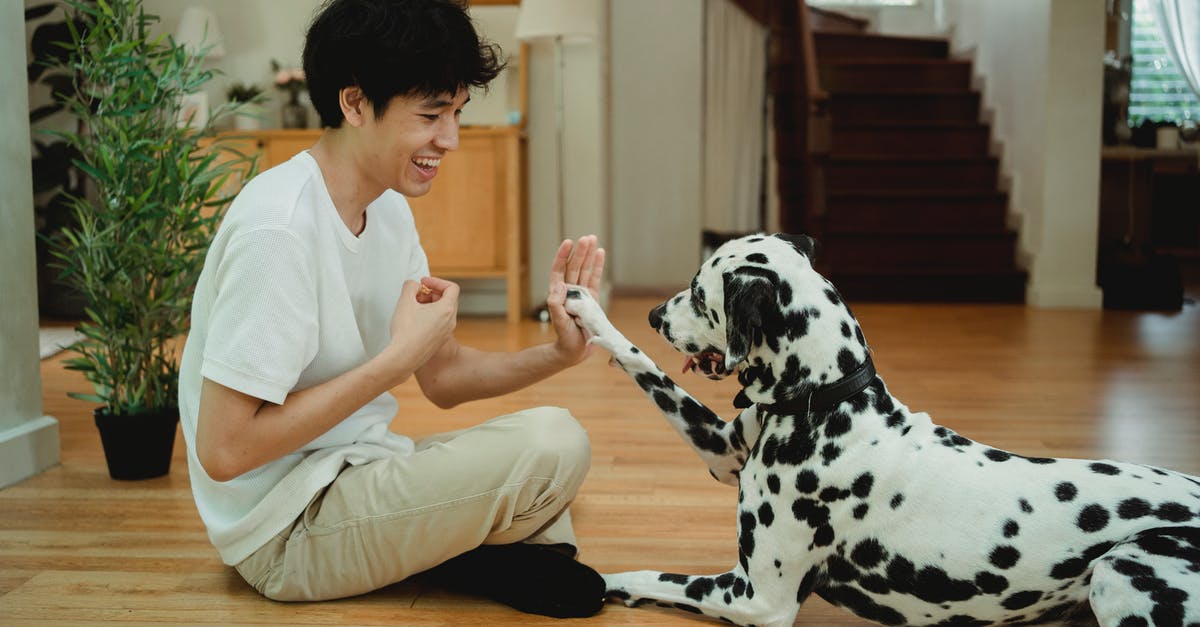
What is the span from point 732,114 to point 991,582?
6.70 metres

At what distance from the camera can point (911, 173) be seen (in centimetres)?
760

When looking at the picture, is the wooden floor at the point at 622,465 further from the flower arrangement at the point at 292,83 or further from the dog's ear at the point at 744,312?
the flower arrangement at the point at 292,83

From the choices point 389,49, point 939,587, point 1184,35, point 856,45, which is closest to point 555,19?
point 856,45

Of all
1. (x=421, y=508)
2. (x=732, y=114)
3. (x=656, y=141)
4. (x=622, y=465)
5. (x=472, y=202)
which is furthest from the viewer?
(x=732, y=114)

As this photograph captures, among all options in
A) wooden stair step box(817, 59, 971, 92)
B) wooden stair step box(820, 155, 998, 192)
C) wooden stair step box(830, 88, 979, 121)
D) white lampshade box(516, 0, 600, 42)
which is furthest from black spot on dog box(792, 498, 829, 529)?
wooden stair step box(817, 59, 971, 92)

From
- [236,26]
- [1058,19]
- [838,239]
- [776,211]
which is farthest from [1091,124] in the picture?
[236,26]

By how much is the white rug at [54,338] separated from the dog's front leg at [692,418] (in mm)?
3625

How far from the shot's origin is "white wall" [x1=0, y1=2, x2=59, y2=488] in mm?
2713

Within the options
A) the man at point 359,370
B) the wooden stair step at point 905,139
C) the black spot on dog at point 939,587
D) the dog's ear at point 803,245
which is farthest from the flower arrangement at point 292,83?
the black spot on dog at point 939,587

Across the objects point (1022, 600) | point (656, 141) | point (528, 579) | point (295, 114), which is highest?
point (295, 114)

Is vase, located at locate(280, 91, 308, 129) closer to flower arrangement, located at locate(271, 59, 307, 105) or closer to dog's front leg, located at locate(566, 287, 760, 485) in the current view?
flower arrangement, located at locate(271, 59, 307, 105)

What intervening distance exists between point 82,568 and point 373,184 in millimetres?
1000

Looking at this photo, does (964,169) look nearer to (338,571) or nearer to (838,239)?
(838,239)

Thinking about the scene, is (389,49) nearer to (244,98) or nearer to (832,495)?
(832,495)
